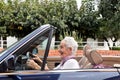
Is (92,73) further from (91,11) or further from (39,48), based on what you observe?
(91,11)

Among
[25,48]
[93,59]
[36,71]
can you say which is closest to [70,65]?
[93,59]

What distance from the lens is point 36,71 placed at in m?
2.94

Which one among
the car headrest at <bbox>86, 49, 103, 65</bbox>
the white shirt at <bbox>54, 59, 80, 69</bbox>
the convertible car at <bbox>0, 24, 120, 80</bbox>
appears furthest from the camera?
the car headrest at <bbox>86, 49, 103, 65</bbox>

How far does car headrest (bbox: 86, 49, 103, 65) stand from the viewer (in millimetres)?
3369

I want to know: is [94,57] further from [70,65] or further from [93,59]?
[70,65]

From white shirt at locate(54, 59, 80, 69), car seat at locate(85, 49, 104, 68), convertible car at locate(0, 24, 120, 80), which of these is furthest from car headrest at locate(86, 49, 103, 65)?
convertible car at locate(0, 24, 120, 80)

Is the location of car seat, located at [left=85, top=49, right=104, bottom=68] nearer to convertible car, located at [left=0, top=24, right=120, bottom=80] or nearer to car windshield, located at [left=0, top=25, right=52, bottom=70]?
convertible car, located at [left=0, top=24, right=120, bottom=80]

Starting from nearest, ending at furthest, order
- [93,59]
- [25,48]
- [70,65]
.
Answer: [25,48] → [70,65] → [93,59]

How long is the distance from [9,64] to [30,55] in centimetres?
30

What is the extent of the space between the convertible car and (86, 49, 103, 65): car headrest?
371 millimetres

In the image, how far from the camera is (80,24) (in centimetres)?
3141

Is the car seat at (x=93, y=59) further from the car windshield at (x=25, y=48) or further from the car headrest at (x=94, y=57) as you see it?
the car windshield at (x=25, y=48)

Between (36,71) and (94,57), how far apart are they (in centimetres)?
76

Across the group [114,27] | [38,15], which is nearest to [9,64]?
[114,27]
